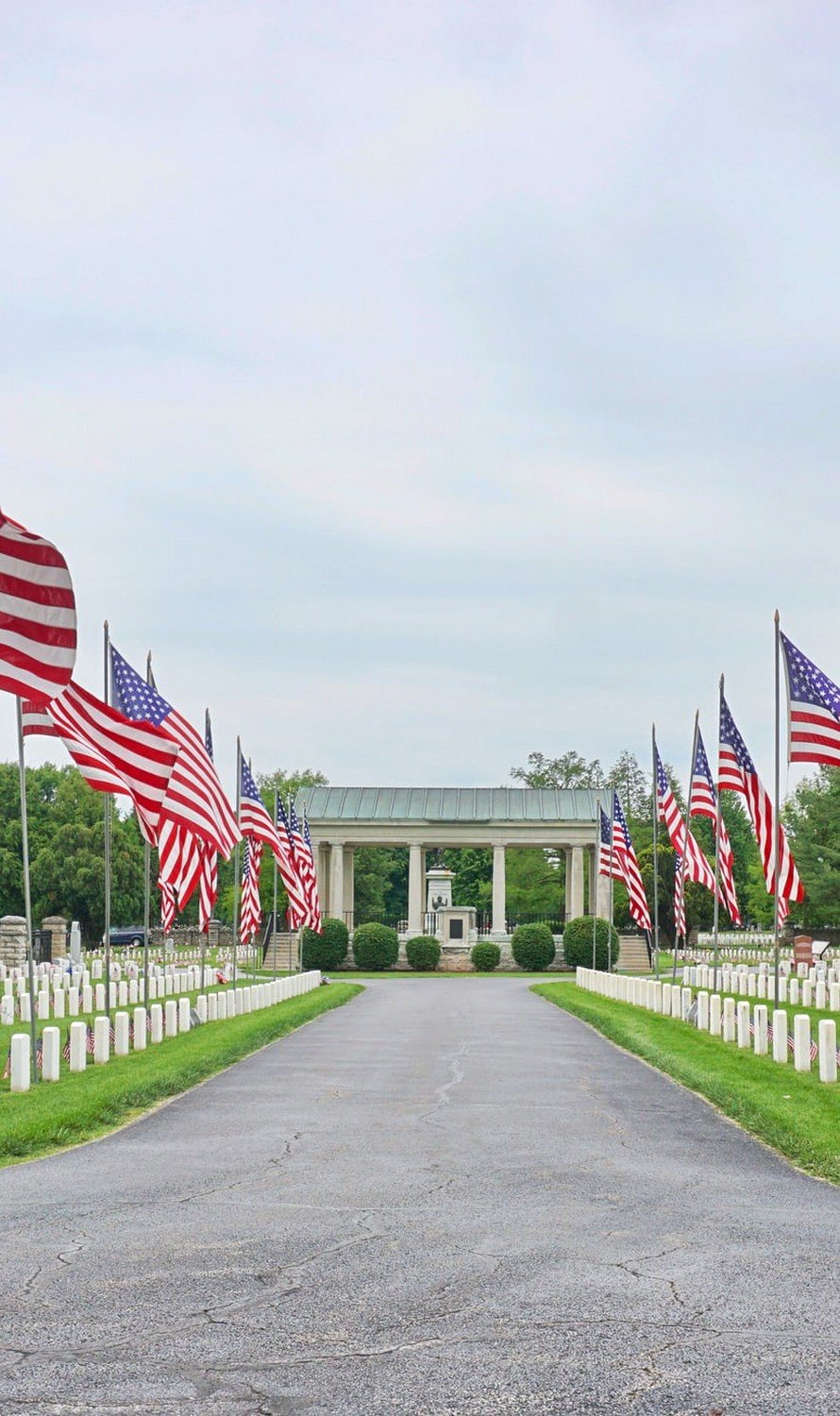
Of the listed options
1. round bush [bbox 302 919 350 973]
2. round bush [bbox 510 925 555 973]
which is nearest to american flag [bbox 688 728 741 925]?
round bush [bbox 302 919 350 973]

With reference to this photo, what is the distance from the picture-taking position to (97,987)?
35.6 meters

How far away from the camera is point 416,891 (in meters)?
74.8

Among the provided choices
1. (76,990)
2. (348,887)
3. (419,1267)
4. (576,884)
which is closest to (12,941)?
(76,990)

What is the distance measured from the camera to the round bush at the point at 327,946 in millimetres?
63281

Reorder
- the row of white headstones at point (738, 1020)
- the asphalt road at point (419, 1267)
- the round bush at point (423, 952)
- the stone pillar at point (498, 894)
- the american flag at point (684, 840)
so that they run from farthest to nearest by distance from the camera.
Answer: the stone pillar at point (498, 894)
the round bush at point (423, 952)
the american flag at point (684, 840)
the row of white headstones at point (738, 1020)
the asphalt road at point (419, 1267)

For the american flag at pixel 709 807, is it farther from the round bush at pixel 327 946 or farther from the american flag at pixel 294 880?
the round bush at pixel 327 946

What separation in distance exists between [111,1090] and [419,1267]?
8800mm

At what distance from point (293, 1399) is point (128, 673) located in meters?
19.4

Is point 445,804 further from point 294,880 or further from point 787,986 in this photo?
point 787,986

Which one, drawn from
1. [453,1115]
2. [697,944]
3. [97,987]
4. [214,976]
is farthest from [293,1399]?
[697,944]

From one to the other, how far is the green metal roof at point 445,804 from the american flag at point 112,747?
53.7 metres

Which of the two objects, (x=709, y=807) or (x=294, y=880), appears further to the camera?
(x=294, y=880)

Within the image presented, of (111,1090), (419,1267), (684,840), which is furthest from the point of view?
(684,840)

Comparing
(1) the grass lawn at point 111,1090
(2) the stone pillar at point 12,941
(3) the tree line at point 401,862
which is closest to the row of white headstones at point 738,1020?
(1) the grass lawn at point 111,1090
